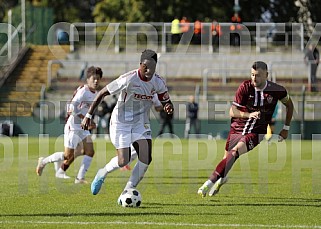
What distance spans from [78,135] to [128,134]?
4077mm

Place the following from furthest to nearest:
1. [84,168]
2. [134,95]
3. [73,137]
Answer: [73,137] → [84,168] → [134,95]

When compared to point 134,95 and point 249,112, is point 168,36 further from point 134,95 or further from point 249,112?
point 134,95

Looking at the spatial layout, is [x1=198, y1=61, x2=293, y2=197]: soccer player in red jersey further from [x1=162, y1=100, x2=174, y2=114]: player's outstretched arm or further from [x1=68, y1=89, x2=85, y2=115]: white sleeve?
[x1=68, y1=89, x2=85, y2=115]: white sleeve

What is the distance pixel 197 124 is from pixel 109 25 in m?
9.50

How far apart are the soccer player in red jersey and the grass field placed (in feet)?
1.29

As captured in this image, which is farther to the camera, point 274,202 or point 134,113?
point 274,202

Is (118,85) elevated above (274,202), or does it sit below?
above

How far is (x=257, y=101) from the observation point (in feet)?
45.0

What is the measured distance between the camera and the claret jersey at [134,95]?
12.7 meters

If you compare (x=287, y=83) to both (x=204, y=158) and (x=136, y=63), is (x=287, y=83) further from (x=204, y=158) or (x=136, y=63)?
(x=204, y=158)

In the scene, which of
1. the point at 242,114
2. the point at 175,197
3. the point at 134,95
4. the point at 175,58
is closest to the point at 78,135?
the point at 175,197

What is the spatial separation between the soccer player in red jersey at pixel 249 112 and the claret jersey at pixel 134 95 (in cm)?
133

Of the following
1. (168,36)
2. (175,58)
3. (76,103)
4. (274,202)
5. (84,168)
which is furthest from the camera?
(168,36)

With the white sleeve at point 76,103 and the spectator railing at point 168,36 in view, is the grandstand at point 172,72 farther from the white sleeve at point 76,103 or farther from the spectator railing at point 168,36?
the white sleeve at point 76,103
